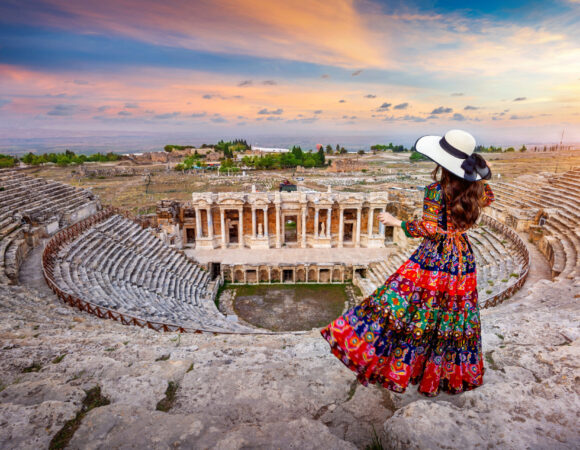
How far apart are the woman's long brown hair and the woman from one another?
1 cm

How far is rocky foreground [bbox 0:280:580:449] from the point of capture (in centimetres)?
298

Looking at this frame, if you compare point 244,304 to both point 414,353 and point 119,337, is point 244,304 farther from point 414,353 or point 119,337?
point 414,353

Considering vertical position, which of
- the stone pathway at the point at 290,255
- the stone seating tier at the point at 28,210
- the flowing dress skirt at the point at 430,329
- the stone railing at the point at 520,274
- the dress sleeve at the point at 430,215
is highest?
the dress sleeve at the point at 430,215

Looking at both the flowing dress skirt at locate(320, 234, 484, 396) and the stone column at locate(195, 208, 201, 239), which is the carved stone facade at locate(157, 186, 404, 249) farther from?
the flowing dress skirt at locate(320, 234, 484, 396)

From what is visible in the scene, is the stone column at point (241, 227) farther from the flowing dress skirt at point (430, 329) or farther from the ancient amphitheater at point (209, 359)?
the flowing dress skirt at point (430, 329)

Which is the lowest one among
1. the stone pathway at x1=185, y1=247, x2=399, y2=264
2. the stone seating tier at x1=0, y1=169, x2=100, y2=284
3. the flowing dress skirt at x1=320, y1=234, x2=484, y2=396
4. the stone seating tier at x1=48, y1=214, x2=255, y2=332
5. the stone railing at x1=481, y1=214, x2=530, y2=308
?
the stone pathway at x1=185, y1=247, x2=399, y2=264

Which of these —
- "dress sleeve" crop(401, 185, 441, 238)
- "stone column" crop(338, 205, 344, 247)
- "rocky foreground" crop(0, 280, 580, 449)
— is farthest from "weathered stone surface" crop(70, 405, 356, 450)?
"stone column" crop(338, 205, 344, 247)

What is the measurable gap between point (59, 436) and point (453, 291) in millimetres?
4049

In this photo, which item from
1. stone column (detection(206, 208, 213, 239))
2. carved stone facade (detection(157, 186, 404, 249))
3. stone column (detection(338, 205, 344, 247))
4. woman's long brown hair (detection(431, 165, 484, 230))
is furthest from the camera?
stone column (detection(338, 205, 344, 247))

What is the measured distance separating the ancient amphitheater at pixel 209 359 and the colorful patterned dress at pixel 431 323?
27cm

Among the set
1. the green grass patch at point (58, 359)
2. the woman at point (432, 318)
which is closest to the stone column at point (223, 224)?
the green grass patch at point (58, 359)

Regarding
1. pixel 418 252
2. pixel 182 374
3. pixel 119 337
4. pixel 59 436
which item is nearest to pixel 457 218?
pixel 418 252

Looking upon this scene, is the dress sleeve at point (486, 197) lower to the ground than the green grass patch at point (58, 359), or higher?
higher

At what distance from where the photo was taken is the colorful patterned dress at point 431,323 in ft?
12.7
